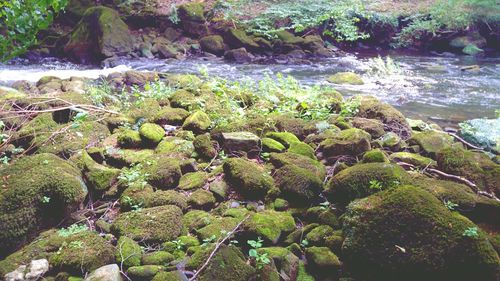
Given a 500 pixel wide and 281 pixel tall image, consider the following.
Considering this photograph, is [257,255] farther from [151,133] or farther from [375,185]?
[151,133]

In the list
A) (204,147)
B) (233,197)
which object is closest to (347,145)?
(233,197)

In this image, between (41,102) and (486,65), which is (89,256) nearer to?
(41,102)

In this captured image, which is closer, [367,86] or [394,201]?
[394,201]

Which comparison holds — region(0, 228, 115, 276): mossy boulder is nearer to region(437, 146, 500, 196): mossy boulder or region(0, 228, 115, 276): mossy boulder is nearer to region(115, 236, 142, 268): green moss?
region(115, 236, 142, 268): green moss

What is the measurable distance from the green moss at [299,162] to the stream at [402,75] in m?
3.69

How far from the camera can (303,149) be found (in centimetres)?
372

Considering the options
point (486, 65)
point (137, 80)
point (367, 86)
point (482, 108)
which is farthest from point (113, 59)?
point (486, 65)

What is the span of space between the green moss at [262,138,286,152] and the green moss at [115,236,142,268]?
1708mm

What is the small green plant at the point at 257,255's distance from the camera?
7.55 ft

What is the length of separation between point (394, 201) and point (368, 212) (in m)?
0.18

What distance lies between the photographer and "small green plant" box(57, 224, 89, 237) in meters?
2.59

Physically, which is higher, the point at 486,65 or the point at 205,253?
the point at 205,253

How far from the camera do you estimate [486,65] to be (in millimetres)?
13172

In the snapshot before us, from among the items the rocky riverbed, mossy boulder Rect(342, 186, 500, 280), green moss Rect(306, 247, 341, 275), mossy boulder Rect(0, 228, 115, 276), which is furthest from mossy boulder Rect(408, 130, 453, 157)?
mossy boulder Rect(0, 228, 115, 276)
